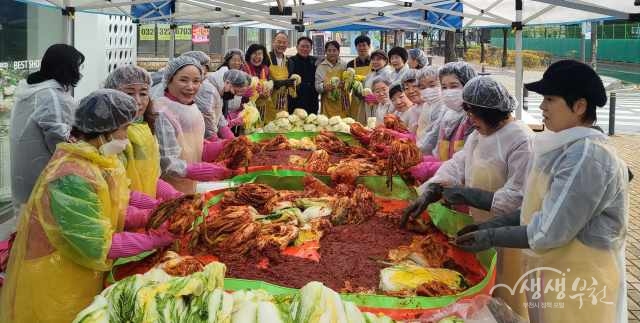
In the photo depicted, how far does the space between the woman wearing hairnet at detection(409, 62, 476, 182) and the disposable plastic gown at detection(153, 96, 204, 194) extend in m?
1.73

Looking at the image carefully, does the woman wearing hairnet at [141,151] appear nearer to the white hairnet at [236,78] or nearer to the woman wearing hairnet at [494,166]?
the woman wearing hairnet at [494,166]

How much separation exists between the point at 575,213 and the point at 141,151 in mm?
2450

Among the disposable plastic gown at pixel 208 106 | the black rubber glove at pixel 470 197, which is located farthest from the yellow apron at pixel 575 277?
the disposable plastic gown at pixel 208 106

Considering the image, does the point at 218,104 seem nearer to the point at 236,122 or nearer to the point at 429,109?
the point at 236,122

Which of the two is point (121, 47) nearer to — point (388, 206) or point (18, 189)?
point (18, 189)

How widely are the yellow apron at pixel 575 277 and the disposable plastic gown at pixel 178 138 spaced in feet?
8.25

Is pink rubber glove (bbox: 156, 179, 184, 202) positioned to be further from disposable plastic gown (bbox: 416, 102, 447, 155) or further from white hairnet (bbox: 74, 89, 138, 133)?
disposable plastic gown (bbox: 416, 102, 447, 155)

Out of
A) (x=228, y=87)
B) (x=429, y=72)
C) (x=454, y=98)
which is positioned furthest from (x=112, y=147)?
(x=228, y=87)

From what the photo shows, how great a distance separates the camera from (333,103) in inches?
348

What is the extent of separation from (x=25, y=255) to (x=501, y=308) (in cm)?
200

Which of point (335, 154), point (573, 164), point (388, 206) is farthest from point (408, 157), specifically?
point (573, 164)

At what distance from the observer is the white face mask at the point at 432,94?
5.29 metres

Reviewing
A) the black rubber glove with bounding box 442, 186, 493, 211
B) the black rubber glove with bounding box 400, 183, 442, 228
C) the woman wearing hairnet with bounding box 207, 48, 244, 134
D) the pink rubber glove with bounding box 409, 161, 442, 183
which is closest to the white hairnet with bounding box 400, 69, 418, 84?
the pink rubber glove with bounding box 409, 161, 442, 183

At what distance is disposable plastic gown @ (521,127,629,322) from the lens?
231 centimetres
